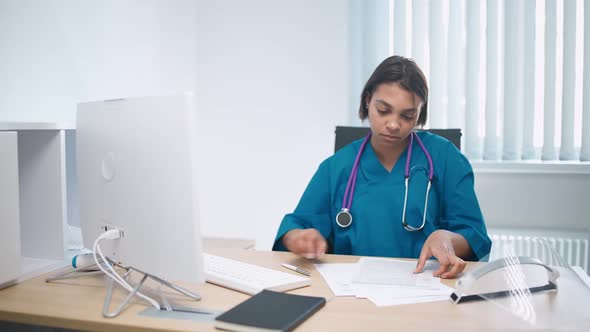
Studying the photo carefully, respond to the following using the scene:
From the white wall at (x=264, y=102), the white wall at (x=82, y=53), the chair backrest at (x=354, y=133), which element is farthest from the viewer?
the white wall at (x=264, y=102)

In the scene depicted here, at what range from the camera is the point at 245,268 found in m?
1.24

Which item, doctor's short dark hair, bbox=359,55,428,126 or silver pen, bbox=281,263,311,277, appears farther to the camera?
doctor's short dark hair, bbox=359,55,428,126

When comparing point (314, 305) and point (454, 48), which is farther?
point (454, 48)

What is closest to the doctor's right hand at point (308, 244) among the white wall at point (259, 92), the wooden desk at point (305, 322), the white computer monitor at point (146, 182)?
the wooden desk at point (305, 322)

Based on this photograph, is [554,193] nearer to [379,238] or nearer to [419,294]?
[379,238]

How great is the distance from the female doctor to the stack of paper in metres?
0.18

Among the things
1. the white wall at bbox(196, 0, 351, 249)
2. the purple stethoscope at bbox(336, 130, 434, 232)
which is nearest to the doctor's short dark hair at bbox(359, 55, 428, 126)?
the purple stethoscope at bbox(336, 130, 434, 232)

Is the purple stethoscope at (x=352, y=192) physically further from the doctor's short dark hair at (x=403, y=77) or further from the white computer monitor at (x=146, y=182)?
the white computer monitor at (x=146, y=182)

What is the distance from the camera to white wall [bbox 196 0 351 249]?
9.41 feet

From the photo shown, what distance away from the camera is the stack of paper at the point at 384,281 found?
1.04 m

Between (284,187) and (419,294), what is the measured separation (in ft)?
6.38

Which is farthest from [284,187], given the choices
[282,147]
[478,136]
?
[478,136]

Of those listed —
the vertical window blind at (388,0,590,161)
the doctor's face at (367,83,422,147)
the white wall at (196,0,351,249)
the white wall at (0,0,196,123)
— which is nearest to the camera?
the doctor's face at (367,83,422,147)

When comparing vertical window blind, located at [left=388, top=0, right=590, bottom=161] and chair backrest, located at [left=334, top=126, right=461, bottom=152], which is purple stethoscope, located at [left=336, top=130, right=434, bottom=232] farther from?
vertical window blind, located at [left=388, top=0, right=590, bottom=161]
